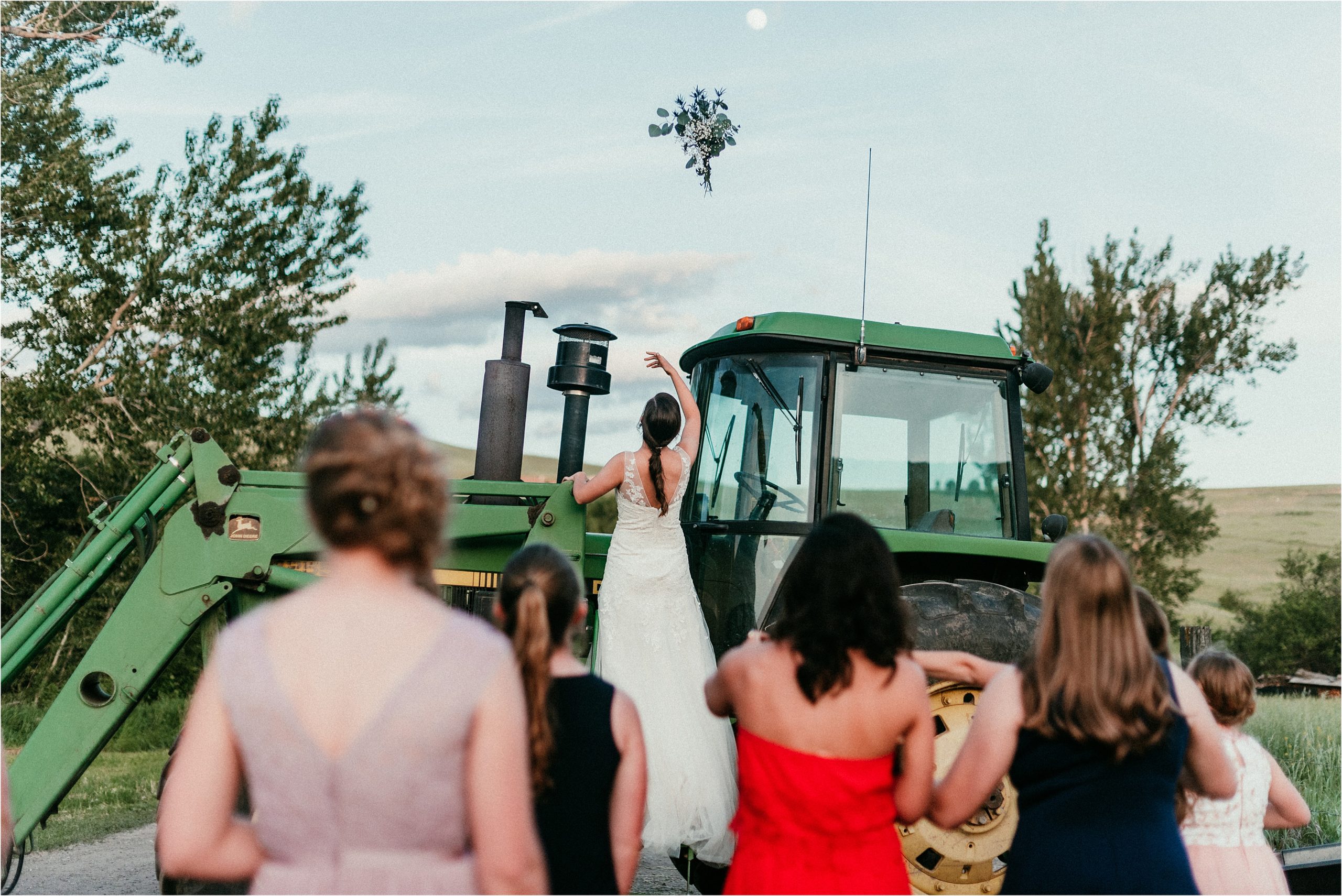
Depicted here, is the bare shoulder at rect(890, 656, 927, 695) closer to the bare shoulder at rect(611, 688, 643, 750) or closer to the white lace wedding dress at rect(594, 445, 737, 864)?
the bare shoulder at rect(611, 688, 643, 750)

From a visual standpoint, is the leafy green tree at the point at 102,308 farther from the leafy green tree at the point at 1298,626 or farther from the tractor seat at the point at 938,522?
the leafy green tree at the point at 1298,626

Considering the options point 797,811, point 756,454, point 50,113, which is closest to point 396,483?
point 797,811

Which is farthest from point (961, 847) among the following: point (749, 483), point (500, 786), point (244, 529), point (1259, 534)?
point (1259, 534)

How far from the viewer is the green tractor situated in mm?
4145

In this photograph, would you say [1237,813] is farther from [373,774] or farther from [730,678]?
[373,774]

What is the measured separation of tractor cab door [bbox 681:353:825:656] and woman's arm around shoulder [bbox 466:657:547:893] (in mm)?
2839

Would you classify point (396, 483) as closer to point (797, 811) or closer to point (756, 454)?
point (797, 811)

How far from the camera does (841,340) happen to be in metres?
4.79

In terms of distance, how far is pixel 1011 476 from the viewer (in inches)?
202

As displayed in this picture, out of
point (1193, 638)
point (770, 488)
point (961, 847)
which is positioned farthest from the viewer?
point (1193, 638)

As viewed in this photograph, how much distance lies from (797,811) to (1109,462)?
23.4 m

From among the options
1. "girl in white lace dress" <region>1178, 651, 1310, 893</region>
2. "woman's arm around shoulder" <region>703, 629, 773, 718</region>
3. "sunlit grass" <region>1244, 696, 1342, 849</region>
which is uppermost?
"woman's arm around shoulder" <region>703, 629, 773, 718</region>

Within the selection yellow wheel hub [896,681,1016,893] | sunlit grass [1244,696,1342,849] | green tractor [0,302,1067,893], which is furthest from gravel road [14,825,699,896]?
sunlit grass [1244,696,1342,849]

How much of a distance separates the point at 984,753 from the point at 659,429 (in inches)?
88.1
